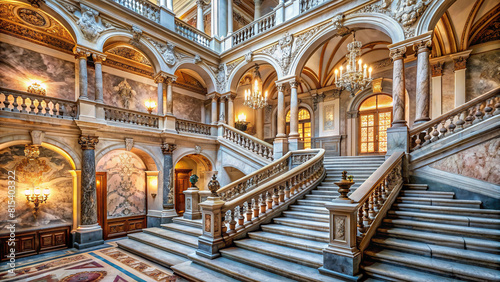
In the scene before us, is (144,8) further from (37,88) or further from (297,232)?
(297,232)

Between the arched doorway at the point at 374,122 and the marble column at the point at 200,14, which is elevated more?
the marble column at the point at 200,14

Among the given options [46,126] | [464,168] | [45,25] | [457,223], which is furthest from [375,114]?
[45,25]

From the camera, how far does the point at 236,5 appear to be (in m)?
13.8

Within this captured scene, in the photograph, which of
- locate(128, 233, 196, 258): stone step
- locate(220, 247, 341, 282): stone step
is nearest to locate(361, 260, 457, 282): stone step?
locate(220, 247, 341, 282): stone step

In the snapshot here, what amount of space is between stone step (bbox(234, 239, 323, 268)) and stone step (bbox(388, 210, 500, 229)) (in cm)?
176

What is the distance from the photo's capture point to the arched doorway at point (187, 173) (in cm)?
1087

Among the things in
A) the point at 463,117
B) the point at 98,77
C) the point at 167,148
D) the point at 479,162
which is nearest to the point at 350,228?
the point at 479,162

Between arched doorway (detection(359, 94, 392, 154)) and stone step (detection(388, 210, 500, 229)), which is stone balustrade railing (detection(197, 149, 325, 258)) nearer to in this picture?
stone step (detection(388, 210, 500, 229))

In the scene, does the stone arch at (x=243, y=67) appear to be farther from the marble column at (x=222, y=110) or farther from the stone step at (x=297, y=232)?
the stone step at (x=297, y=232)

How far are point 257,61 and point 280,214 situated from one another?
693 centimetres

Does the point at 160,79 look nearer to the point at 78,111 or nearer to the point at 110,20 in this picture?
the point at 110,20

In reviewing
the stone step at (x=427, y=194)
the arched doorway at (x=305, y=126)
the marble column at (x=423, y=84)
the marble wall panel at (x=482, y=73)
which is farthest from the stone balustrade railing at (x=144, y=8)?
the marble wall panel at (x=482, y=73)

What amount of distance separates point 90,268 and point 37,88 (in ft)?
20.5

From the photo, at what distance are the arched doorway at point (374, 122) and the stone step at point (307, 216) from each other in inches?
284
